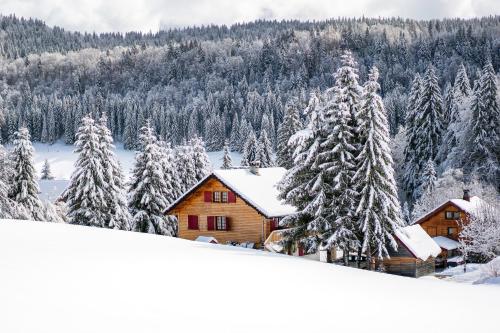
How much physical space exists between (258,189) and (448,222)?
24.7 m

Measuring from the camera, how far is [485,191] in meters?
59.0

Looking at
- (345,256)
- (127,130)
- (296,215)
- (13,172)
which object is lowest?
(345,256)

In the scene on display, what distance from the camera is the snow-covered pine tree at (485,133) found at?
206 feet

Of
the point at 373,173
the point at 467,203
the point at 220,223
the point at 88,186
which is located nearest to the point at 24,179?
the point at 88,186

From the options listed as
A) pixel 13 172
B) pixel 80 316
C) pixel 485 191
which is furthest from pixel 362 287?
pixel 485 191

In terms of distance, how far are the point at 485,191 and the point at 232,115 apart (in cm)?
13749

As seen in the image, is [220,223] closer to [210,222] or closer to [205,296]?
[210,222]

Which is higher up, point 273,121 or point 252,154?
point 273,121

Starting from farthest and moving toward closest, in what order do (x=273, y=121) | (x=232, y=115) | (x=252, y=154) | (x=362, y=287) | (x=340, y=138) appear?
(x=232, y=115) → (x=273, y=121) → (x=252, y=154) → (x=340, y=138) → (x=362, y=287)

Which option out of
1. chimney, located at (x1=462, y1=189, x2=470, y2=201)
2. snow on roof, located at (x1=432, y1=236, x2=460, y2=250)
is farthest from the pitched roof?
chimney, located at (x1=462, y1=189, x2=470, y2=201)

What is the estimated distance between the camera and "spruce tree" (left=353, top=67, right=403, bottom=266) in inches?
1231

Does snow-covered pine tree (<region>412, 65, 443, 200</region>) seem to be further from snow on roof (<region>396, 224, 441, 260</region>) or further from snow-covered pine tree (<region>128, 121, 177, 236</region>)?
snow-covered pine tree (<region>128, 121, 177, 236</region>)

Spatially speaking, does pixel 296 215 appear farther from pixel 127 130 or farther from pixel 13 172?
pixel 127 130

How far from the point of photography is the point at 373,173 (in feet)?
104
